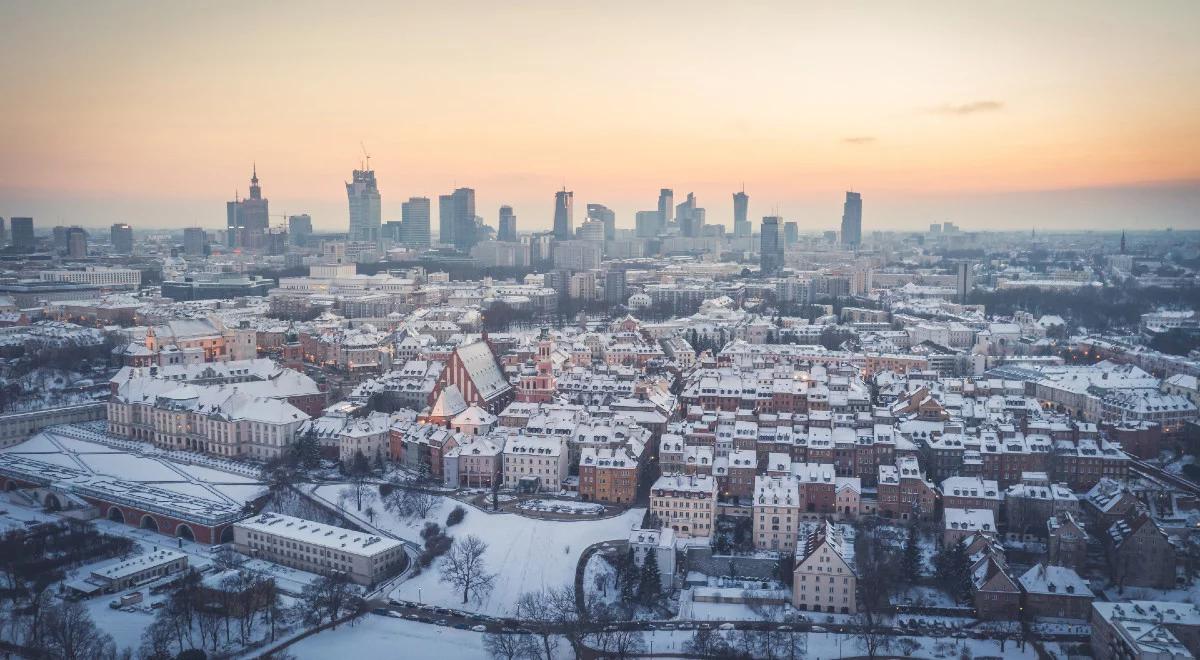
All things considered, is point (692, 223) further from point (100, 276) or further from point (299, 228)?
point (100, 276)

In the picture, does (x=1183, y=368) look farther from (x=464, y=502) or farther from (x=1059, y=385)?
(x=464, y=502)

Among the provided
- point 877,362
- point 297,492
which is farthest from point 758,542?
point 877,362

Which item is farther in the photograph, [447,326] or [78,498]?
[447,326]

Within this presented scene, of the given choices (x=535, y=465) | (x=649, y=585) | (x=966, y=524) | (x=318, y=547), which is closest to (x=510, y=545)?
(x=535, y=465)

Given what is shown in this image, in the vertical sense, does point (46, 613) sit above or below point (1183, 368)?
below

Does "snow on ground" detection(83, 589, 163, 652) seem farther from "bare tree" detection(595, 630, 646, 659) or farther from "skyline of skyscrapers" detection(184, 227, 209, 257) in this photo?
"skyline of skyscrapers" detection(184, 227, 209, 257)

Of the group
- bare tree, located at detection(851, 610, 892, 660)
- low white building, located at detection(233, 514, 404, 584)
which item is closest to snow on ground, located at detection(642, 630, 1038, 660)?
bare tree, located at detection(851, 610, 892, 660)

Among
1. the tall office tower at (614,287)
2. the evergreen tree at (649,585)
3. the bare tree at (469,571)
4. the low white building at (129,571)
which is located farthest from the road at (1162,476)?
the tall office tower at (614,287)
